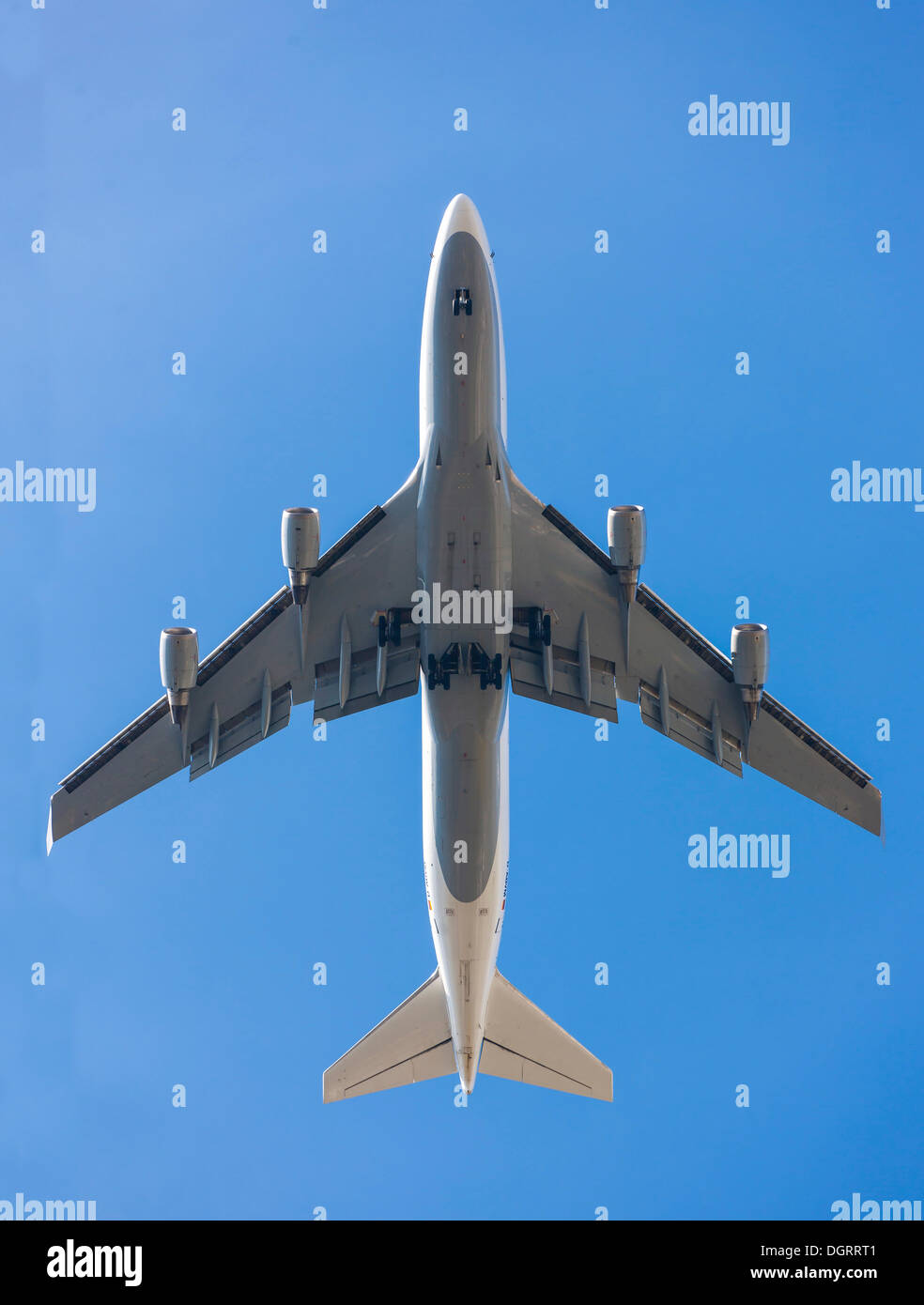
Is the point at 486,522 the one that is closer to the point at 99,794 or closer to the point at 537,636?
the point at 537,636

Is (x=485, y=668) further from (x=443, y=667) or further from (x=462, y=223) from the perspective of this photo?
(x=462, y=223)

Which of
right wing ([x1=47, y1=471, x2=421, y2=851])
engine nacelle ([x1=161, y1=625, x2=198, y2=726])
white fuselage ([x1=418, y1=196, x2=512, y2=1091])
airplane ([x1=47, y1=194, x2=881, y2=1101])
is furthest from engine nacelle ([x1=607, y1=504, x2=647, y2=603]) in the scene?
engine nacelle ([x1=161, y1=625, x2=198, y2=726])

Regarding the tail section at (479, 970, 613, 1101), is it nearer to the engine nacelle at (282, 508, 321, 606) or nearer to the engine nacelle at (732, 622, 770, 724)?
the engine nacelle at (732, 622, 770, 724)

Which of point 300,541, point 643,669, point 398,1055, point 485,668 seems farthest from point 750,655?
point 398,1055

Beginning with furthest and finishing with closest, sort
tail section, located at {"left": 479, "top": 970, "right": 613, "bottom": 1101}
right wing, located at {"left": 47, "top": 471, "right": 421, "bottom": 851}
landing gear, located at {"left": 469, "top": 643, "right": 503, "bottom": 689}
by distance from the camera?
tail section, located at {"left": 479, "top": 970, "right": 613, "bottom": 1101} < right wing, located at {"left": 47, "top": 471, "right": 421, "bottom": 851} < landing gear, located at {"left": 469, "top": 643, "right": 503, "bottom": 689}

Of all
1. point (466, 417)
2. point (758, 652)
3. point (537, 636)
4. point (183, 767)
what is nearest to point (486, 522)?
Answer: point (466, 417)

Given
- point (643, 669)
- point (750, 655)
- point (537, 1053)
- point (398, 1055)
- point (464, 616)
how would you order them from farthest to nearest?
point (643, 669)
point (537, 1053)
point (398, 1055)
point (750, 655)
point (464, 616)
